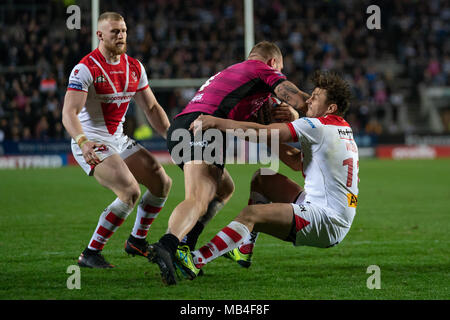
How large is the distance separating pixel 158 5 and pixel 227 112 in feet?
72.2

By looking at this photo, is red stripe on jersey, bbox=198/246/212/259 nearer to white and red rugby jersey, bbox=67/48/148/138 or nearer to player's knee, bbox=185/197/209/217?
player's knee, bbox=185/197/209/217

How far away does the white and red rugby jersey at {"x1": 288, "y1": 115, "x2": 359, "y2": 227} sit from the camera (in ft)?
17.0

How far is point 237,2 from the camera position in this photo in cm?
2727

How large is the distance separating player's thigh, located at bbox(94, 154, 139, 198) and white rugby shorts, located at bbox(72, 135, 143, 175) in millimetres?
86

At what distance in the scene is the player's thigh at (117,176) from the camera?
6.12m

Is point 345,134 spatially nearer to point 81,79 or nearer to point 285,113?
point 285,113

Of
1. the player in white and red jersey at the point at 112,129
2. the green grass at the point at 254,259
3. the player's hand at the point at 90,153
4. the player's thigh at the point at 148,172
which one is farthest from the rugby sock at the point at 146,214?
the player's hand at the point at 90,153

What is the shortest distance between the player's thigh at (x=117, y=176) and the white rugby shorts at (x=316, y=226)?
1749mm

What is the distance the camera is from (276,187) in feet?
19.4

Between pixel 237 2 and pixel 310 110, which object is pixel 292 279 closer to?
pixel 310 110

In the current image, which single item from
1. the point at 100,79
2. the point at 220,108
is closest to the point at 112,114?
the point at 100,79

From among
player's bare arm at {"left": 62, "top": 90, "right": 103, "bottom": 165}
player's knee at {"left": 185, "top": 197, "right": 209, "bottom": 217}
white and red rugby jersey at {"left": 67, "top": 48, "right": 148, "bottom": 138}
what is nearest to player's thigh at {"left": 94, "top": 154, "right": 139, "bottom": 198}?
player's bare arm at {"left": 62, "top": 90, "right": 103, "bottom": 165}

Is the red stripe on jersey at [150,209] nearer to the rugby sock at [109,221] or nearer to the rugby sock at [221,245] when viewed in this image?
the rugby sock at [109,221]

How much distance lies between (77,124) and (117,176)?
61 centimetres
